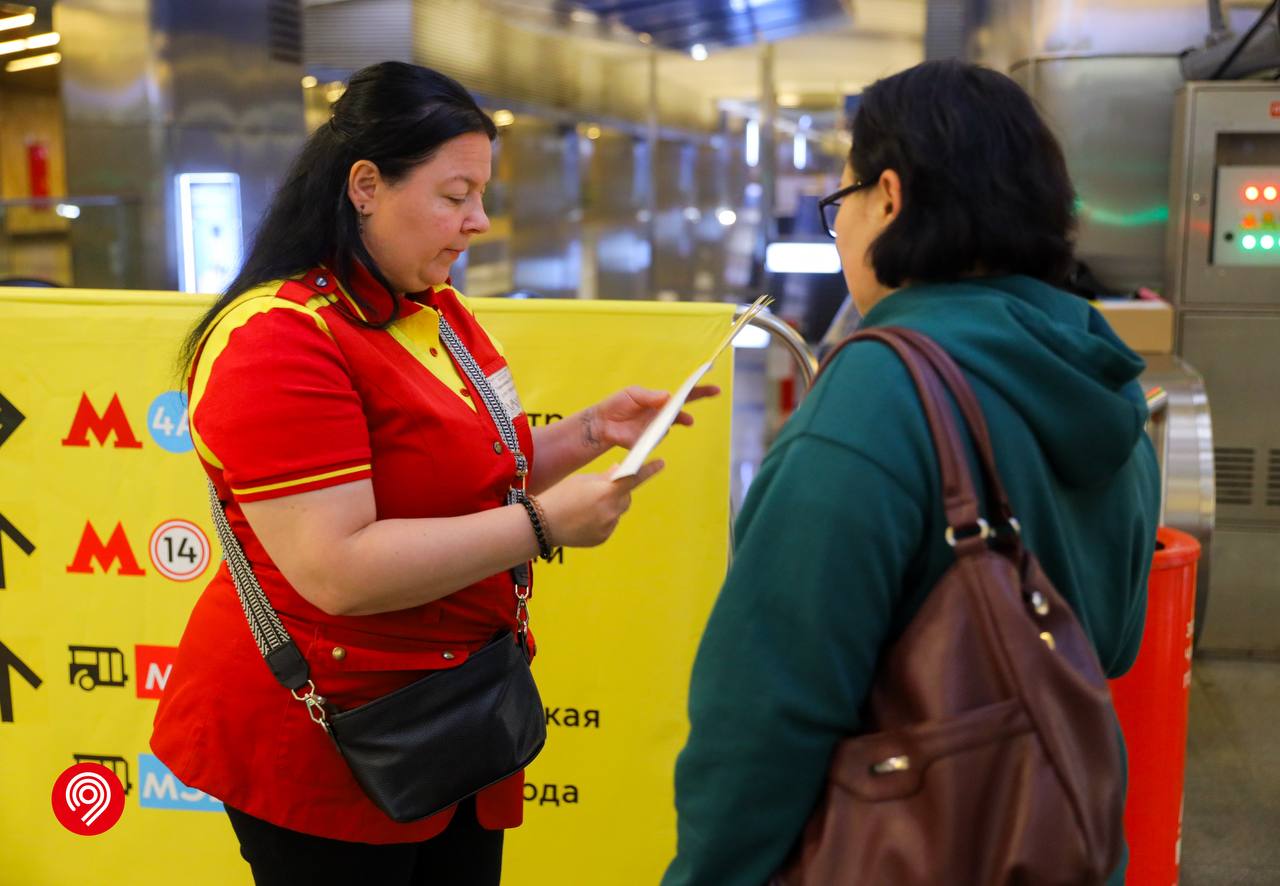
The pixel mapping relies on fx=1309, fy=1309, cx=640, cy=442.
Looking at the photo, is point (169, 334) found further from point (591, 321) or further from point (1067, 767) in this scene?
point (1067, 767)

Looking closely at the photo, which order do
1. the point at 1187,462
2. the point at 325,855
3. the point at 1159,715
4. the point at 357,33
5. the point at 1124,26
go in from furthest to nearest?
the point at 357,33 → the point at 1124,26 → the point at 1187,462 → the point at 1159,715 → the point at 325,855

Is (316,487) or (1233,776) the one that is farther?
(1233,776)

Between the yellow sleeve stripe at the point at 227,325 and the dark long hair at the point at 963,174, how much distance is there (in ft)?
2.53

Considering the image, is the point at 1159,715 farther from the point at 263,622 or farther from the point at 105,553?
the point at 105,553

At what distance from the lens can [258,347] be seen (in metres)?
1.66

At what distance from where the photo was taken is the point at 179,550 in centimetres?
291

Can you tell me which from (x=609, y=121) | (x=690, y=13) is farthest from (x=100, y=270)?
(x=609, y=121)

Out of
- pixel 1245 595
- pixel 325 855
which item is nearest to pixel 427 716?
pixel 325 855

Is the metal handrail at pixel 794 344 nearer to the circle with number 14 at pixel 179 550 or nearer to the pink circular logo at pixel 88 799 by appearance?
the circle with number 14 at pixel 179 550

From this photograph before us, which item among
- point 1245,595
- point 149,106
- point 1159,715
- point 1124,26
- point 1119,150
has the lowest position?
point 1245,595

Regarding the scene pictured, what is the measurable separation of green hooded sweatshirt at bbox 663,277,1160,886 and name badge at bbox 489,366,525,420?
75cm

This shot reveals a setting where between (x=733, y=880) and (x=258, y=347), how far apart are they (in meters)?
0.88

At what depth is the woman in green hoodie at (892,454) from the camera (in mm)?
1245

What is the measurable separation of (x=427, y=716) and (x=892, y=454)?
2.88ft
